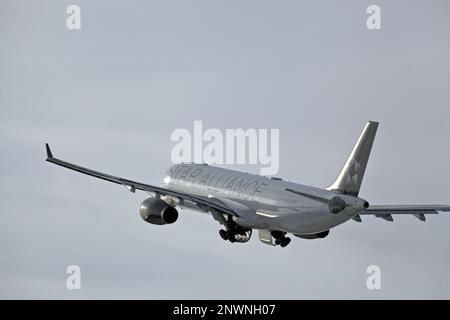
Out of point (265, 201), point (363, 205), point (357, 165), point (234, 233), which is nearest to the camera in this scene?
point (363, 205)

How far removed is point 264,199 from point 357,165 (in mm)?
8497

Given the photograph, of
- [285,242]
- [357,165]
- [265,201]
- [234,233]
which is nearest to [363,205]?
[357,165]

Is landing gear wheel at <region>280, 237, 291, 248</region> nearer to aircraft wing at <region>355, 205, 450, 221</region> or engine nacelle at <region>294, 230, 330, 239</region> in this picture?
engine nacelle at <region>294, 230, 330, 239</region>

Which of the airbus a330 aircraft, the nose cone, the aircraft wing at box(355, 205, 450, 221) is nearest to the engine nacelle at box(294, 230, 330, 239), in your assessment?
the airbus a330 aircraft

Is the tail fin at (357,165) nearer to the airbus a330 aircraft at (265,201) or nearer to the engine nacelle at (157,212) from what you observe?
the airbus a330 aircraft at (265,201)

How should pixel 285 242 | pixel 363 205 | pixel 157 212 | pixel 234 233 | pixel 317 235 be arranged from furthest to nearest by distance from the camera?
1. pixel 157 212
2. pixel 234 233
3. pixel 285 242
4. pixel 317 235
5. pixel 363 205

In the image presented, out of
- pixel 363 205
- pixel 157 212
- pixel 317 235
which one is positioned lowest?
pixel 363 205

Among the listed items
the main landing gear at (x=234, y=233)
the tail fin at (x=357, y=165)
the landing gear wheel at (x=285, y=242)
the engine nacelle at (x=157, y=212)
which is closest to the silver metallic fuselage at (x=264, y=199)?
the main landing gear at (x=234, y=233)

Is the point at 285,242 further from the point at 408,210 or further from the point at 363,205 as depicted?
the point at 363,205

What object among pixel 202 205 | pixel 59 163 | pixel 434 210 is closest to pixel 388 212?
pixel 434 210

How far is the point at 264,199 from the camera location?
158 metres

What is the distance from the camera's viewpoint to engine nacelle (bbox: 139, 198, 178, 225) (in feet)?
534

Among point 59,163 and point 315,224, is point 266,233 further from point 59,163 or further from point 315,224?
point 59,163

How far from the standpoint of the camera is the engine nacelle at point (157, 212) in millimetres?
162750
